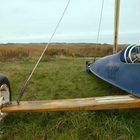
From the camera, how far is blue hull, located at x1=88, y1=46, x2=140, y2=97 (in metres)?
6.08

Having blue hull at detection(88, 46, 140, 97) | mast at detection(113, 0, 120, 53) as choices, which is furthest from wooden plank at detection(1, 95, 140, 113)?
mast at detection(113, 0, 120, 53)

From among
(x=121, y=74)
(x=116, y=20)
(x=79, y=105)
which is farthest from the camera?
(x=116, y=20)

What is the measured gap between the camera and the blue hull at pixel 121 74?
608cm

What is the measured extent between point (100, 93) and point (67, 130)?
84.2 inches

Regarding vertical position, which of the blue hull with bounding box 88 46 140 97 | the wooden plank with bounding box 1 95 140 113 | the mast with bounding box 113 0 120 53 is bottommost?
the wooden plank with bounding box 1 95 140 113

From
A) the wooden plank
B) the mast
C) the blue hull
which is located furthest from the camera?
the mast

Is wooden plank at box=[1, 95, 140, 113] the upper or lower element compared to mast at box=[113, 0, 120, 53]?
lower

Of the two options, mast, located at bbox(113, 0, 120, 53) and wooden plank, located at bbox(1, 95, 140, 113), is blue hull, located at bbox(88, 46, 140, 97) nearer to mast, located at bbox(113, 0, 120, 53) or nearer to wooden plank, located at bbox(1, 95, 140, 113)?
wooden plank, located at bbox(1, 95, 140, 113)

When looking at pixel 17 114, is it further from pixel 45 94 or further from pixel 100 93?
pixel 100 93

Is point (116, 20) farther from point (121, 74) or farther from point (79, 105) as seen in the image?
point (79, 105)

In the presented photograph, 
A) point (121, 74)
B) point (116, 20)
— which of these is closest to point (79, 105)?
point (121, 74)

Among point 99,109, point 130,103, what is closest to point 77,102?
point 99,109

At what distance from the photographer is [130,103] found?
5.55m

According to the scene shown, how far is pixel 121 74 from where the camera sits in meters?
6.52
